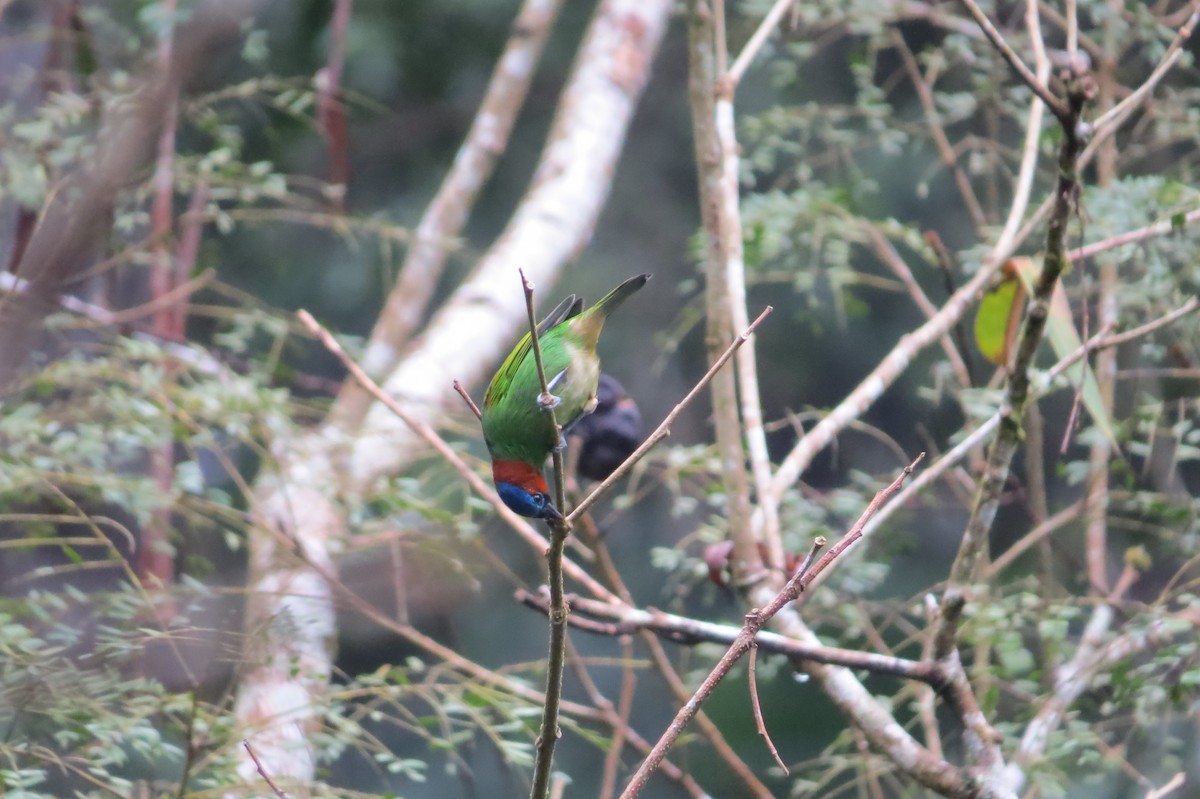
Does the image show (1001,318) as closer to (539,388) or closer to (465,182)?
(539,388)

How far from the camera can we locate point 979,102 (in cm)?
377

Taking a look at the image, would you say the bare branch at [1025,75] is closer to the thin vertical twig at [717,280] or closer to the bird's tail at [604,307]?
the bird's tail at [604,307]

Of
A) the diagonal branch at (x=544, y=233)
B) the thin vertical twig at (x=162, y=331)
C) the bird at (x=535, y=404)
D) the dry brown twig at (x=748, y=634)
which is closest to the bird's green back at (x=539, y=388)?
the bird at (x=535, y=404)

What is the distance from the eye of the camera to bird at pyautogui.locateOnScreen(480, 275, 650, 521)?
2.08m

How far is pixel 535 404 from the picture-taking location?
208cm

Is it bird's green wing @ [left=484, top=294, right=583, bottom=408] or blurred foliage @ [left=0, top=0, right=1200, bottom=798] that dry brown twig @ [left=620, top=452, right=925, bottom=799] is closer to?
blurred foliage @ [left=0, top=0, right=1200, bottom=798]

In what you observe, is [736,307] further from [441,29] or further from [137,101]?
[441,29]

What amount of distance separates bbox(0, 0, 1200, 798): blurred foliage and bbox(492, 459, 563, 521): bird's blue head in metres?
0.43

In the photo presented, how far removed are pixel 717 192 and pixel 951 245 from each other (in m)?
3.72

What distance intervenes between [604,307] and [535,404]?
0.22m

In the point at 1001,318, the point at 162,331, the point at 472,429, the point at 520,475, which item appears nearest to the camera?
the point at 1001,318

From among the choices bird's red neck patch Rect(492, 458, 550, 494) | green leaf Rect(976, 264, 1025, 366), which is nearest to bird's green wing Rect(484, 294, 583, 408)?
bird's red neck patch Rect(492, 458, 550, 494)

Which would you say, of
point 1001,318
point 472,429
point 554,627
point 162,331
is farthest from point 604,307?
point 162,331

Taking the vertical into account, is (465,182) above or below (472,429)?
above
